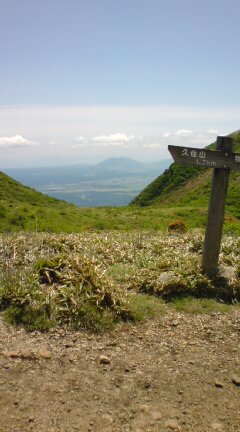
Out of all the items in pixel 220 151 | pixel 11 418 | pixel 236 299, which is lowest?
pixel 11 418

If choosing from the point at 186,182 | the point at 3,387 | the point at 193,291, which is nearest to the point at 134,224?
the point at 193,291

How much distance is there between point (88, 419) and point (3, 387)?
145cm

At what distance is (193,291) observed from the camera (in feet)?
30.7

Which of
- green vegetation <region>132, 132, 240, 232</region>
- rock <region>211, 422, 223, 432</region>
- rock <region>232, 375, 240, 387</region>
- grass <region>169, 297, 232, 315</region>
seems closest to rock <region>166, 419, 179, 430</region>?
rock <region>211, 422, 223, 432</region>

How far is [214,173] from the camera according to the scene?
923cm

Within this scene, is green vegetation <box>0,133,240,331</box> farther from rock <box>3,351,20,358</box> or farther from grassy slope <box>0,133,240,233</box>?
grassy slope <box>0,133,240,233</box>

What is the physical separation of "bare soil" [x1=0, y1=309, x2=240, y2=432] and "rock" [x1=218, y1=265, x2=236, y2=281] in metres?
1.94

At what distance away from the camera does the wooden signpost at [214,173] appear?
29.3 ft

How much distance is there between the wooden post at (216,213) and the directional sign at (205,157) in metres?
0.15

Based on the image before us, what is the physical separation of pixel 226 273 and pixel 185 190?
3825cm

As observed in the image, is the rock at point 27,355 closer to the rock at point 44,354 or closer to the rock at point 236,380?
the rock at point 44,354

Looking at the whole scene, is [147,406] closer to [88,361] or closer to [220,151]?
[88,361]

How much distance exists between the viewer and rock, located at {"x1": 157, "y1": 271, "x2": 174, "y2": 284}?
31.4ft

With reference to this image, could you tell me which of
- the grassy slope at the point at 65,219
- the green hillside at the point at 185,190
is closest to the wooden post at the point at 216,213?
the grassy slope at the point at 65,219
